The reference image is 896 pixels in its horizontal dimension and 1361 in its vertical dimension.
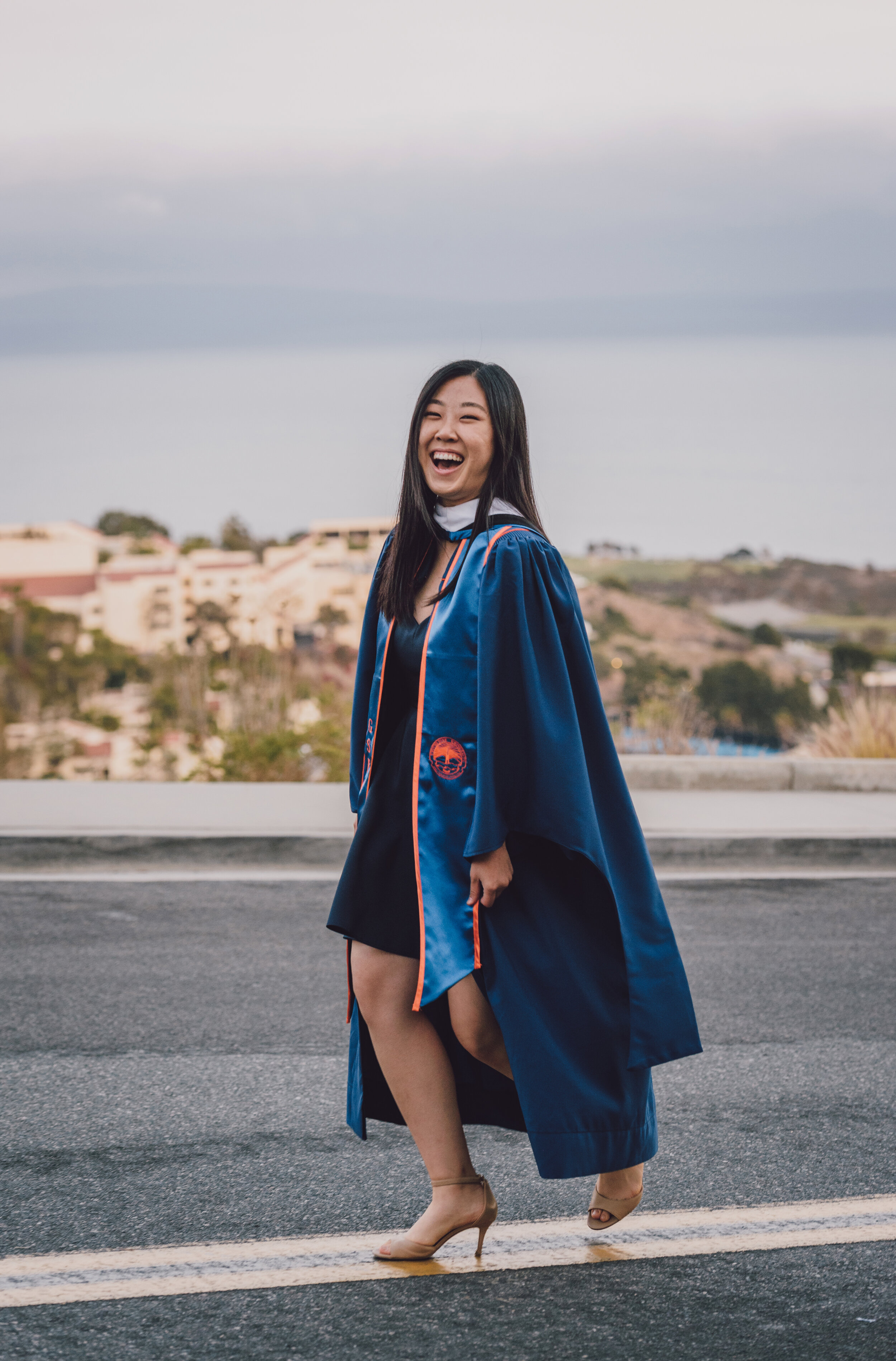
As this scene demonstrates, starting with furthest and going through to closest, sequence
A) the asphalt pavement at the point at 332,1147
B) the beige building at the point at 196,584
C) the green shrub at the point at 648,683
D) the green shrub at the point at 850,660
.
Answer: the green shrub at the point at 850,660, the beige building at the point at 196,584, the green shrub at the point at 648,683, the asphalt pavement at the point at 332,1147

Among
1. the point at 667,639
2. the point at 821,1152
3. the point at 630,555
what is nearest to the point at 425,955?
the point at 821,1152

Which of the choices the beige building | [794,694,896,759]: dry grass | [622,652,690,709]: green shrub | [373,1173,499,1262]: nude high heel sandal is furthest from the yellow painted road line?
[622,652,690,709]: green shrub

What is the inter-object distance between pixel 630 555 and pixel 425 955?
5103 cm

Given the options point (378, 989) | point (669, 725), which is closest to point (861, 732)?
point (669, 725)

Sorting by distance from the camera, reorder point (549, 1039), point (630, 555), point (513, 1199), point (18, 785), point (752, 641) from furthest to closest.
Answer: point (630, 555) < point (752, 641) < point (18, 785) < point (513, 1199) < point (549, 1039)

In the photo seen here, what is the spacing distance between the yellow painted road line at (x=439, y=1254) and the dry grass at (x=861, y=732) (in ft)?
27.3

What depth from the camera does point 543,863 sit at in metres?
2.83

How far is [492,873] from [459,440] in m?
0.93

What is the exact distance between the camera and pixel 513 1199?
3348 millimetres

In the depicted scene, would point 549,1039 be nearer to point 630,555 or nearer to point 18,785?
point 18,785

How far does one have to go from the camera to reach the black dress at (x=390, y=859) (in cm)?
286

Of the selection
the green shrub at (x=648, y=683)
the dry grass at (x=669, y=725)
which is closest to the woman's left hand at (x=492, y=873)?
the dry grass at (x=669, y=725)

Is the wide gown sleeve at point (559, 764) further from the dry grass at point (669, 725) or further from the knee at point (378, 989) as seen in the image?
the dry grass at point (669, 725)

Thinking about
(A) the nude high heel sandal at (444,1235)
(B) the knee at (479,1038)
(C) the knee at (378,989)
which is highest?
(C) the knee at (378,989)
